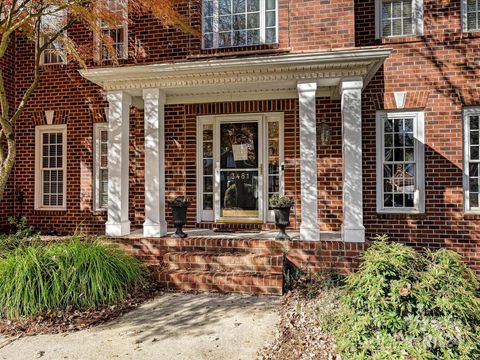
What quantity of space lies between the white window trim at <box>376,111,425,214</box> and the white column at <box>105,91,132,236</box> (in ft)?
15.7

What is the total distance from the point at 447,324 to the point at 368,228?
12.5 feet

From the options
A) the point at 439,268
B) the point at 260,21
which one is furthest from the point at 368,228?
the point at 260,21

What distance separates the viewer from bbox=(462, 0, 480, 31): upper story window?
635 cm

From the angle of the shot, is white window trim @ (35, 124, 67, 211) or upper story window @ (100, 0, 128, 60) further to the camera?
white window trim @ (35, 124, 67, 211)

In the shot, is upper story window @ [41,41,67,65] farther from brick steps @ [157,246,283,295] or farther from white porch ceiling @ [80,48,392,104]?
brick steps @ [157,246,283,295]

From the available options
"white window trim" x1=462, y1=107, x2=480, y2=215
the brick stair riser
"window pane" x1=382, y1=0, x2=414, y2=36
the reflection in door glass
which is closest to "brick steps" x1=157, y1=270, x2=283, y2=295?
the brick stair riser

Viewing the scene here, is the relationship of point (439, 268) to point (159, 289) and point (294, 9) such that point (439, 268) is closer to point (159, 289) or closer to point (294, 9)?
point (159, 289)

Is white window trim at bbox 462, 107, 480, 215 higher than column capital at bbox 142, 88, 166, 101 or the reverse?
the reverse

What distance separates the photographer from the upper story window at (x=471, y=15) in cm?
635

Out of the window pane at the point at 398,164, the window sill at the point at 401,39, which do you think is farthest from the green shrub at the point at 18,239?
the window sill at the point at 401,39

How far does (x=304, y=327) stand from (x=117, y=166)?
4.19m

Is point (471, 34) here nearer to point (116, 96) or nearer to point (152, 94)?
point (152, 94)

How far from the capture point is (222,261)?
5.51 metres

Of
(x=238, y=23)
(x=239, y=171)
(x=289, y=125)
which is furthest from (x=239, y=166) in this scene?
(x=238, y=23)
